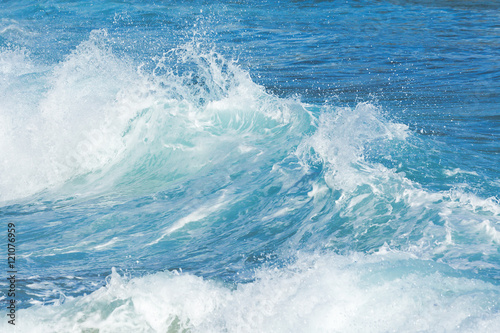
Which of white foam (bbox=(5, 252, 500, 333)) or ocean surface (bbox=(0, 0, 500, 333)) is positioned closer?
white foam (bbox=(5, 252, 500, 333))

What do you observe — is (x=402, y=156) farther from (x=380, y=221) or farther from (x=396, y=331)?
(x=396, y=331)

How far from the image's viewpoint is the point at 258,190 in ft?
21.0

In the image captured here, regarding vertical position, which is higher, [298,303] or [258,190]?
[298,303]

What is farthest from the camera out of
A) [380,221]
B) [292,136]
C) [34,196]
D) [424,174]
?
[292,136]

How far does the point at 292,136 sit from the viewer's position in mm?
7664

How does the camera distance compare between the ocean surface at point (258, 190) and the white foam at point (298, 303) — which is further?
the ocean surface at point (258, 190)

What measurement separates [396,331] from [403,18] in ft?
51.0

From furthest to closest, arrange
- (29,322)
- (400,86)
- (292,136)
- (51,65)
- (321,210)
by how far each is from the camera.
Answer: (51,65), (400,86), (292,136), (321,210), (29,322)

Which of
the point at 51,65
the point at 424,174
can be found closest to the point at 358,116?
the point at 424,174

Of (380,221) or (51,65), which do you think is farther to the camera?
(51,65)

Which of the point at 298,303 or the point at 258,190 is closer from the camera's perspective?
the point at 298,303

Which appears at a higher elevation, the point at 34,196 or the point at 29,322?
the point at 29,322

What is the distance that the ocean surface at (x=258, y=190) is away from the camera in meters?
3.82

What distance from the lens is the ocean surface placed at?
382cm
